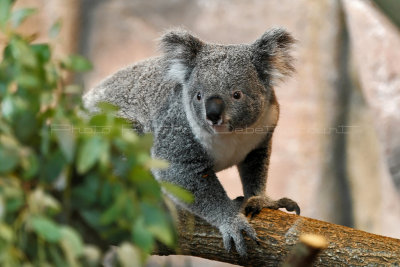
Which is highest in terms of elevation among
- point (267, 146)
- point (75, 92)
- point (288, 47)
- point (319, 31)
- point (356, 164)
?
point (319, 31)

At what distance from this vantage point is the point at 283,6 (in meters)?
6.38

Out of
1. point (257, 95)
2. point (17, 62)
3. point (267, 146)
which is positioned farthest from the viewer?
point (267, 146)

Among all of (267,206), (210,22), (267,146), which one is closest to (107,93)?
(267,146)

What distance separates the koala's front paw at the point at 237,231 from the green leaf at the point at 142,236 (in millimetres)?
1618

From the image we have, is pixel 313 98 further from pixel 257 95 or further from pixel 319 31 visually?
pixel 257 95

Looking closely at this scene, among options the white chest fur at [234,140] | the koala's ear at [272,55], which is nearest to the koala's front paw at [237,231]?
the white chest fur at [234,140]

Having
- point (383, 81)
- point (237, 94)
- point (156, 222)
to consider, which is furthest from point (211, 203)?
point (383, 81)

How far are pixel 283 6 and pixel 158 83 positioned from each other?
331 centimetres

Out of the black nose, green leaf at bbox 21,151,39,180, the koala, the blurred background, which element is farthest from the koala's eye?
the blurred background

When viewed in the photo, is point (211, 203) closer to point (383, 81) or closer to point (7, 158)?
point (7, 158)

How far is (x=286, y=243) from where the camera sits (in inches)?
105

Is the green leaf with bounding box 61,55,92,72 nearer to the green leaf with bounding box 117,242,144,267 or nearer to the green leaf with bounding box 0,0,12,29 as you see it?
the green leaf with bounding box 0,0,12,29

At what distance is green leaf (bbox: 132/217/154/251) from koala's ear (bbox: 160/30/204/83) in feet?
6.72

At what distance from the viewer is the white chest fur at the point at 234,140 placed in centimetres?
310
